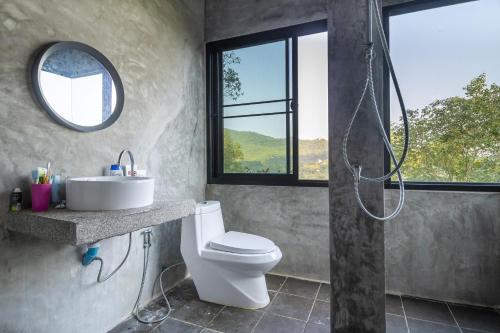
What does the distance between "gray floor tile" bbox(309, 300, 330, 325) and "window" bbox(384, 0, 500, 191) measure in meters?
1.01

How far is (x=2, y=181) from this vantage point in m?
1.16

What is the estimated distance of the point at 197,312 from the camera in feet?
5.93

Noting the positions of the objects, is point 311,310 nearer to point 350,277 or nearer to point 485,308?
point 350,277

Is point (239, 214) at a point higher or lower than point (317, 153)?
lower

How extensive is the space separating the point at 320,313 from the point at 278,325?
1.04 ft

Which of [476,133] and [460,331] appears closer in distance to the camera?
[460,331]

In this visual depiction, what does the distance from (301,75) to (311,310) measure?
1.84 metres

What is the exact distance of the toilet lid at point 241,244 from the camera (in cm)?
174

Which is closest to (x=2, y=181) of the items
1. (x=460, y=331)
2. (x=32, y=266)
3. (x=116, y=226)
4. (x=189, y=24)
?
(x=32, y=266)

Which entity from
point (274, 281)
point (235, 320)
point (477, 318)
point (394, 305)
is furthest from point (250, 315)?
point (477, 318)

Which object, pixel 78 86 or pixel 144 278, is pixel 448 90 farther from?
pixel 144 278

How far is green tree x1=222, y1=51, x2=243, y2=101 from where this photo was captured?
2.56 metres

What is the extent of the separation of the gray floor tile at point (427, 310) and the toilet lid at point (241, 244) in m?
1.02

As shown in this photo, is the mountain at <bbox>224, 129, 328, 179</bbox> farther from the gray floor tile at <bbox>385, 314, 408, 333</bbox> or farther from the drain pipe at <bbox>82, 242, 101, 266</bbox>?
the drain pipe at <bbox>82, 242, 101, 266</bbox>
